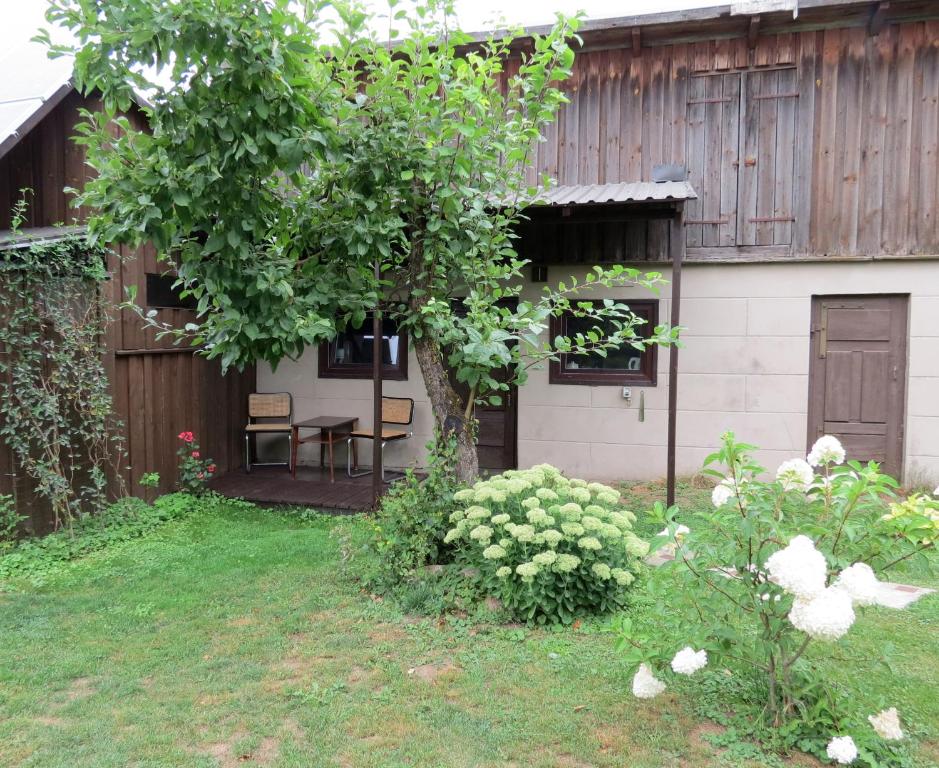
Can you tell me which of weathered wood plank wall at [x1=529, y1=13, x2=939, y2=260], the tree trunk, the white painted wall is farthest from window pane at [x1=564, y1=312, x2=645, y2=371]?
the tree trunk

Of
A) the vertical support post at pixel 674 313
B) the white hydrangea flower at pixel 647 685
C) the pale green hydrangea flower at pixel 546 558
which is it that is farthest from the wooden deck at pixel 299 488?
the white hydrangea flower at pixel 647 685

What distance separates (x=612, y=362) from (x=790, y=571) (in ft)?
17.9

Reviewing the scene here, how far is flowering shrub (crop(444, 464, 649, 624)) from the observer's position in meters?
3.66

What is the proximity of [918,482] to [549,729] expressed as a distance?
18.3 ft

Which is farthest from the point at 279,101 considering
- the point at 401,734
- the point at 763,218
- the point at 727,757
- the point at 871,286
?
the point at 871,286

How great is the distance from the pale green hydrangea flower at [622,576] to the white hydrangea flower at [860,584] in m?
1.54

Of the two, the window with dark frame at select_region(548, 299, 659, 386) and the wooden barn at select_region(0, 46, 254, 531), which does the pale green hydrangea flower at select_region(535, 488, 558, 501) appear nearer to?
the window with dark frame at select_region(548, 299, 659, 386)

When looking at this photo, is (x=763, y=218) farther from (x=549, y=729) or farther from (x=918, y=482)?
(x=549, y=729)

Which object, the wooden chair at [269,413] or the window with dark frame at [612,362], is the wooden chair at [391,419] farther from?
the window with dark frame at [612,362]

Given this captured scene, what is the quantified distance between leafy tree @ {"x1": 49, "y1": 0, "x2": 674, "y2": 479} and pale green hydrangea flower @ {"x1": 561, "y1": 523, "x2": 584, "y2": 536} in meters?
0.82

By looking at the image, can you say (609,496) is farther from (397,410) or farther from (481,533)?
(397,410)

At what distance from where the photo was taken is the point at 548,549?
3719 mm

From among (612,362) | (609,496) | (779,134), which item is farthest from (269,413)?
(779,134)

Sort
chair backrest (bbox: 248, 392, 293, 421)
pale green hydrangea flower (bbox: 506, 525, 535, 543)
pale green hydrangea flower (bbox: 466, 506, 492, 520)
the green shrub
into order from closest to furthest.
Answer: pale green hydrangea flower (bbox: 506, 525, 535, 543)
pale green hydrangea flower (bbox: 466, 506, 492, 520)
the green shrub
chair backrest (bbox: 248, 392, 293, 421)
